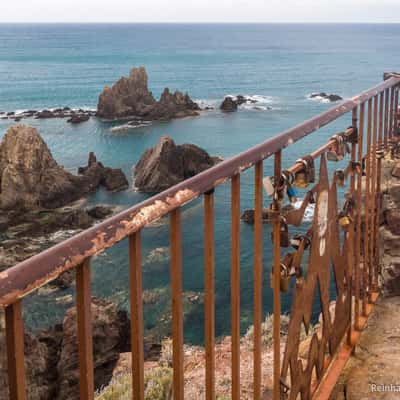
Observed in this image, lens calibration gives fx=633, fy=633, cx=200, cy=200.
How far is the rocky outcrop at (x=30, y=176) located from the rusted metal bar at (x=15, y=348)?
82.3 feet

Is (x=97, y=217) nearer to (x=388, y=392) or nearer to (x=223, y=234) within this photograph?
(x=223, y=234)

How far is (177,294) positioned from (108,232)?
0.31 meters

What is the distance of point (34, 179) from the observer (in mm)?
26031

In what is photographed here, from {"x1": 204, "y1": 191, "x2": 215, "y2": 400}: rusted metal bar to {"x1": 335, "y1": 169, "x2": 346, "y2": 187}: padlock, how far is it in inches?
35.2

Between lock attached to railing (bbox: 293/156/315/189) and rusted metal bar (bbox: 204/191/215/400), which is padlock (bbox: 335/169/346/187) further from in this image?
rusted metal bar (bbox: 204/191/215/400)

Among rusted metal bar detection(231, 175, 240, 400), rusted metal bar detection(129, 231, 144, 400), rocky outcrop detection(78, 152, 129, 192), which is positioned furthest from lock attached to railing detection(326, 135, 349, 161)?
rocky outcrop detection(78, 152, 129, 192)

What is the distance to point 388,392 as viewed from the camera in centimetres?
236

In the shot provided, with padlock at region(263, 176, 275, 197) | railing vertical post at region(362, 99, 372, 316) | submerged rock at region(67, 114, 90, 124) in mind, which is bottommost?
submerged rock at region(67, 114, 90, 124)

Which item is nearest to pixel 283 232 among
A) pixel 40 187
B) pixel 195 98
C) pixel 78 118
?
pixel 40 187

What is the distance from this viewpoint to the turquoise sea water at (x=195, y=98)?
15930 mm

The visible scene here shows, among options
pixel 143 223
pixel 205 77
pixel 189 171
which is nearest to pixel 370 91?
pixel 143 223

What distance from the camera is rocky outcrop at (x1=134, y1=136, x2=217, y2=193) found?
26.7 metres

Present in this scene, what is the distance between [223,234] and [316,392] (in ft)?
54.9

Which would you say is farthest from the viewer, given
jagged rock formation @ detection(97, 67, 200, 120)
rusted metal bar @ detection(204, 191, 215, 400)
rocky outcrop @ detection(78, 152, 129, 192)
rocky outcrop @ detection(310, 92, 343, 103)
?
rocky outcrop @ detection(310, 92, 343, 103)
